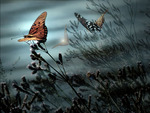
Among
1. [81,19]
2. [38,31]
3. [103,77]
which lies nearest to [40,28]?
Answer: [38,31]

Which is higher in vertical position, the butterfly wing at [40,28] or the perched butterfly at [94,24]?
the butterfly wing at [40,28]

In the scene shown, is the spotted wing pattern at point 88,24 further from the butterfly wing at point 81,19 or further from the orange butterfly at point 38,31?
the orange butterfly at point 38,31

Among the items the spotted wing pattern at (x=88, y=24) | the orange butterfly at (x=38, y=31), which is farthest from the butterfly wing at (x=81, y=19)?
the orange butterfly at (x=38, y=31)

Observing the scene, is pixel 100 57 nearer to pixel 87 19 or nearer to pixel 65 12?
pixel 87 19

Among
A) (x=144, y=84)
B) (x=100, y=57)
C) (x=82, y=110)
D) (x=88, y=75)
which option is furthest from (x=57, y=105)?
(x=144, y=84)

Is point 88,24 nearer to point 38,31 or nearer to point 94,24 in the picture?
point 94,24

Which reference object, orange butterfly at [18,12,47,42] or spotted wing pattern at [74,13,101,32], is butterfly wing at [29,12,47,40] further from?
spotted wing pattern at [74,13,101,32]
